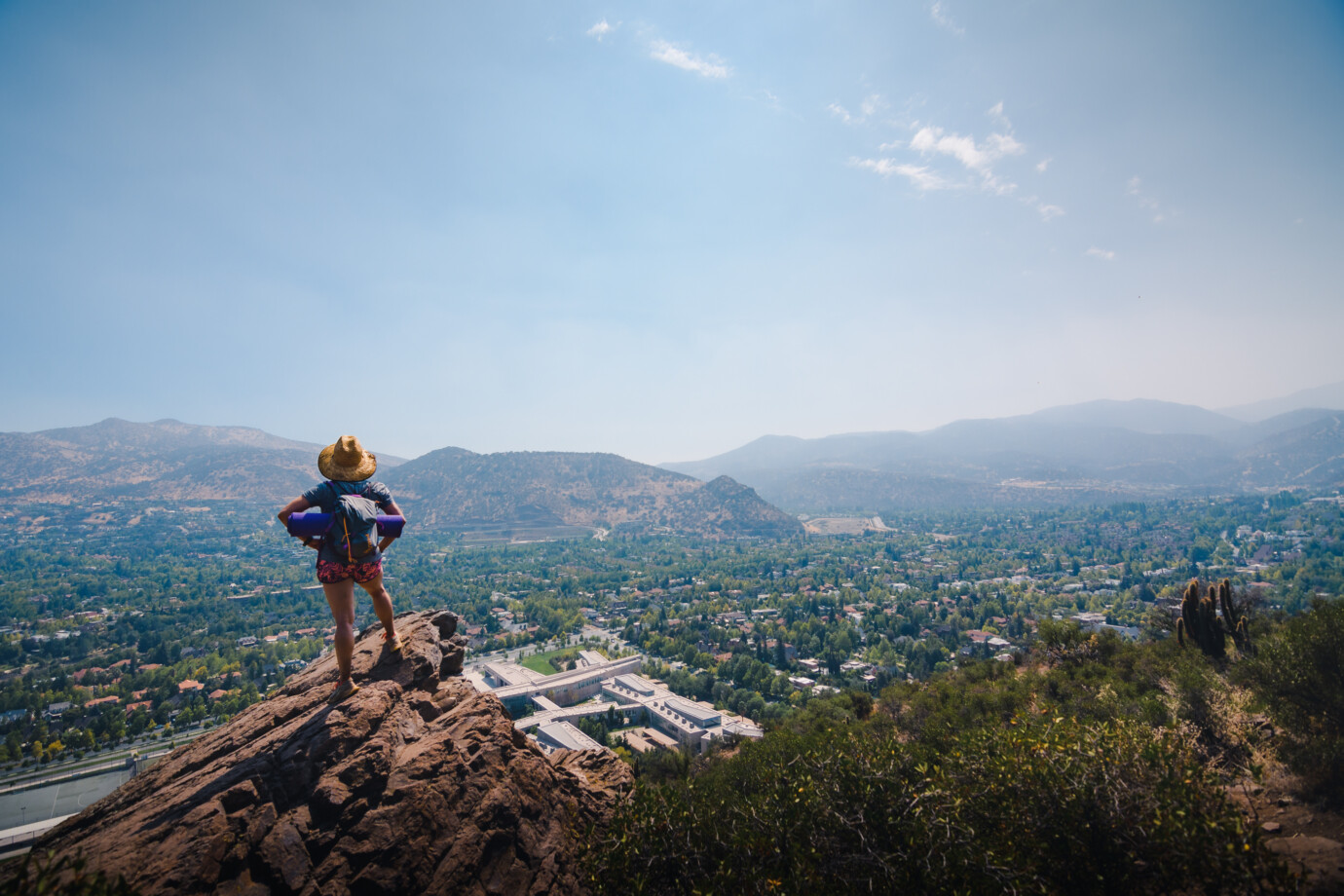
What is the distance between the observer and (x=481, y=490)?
17662cm

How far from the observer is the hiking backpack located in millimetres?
5883

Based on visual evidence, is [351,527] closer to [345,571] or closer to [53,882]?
[345,571]

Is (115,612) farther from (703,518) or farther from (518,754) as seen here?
(703,518)

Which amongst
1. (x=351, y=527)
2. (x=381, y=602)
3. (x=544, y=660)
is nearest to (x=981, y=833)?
(x=381, y=602)

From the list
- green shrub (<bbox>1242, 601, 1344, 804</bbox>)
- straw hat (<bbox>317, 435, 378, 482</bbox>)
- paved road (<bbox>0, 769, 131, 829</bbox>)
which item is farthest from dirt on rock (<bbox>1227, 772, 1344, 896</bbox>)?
paved road (<bbox>0, 769, 131, 829</bbox>)

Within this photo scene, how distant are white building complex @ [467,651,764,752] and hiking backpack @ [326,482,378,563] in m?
25.0

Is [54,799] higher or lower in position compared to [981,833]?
lower

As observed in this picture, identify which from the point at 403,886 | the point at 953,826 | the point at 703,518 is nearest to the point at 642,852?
the point at 403,886

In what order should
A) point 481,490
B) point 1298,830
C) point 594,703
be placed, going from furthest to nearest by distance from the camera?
point 481,490 < point 594,703 < point 1298,830

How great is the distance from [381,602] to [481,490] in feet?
593

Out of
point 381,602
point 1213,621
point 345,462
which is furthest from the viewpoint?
point 1213,621

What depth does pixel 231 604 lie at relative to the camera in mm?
70312

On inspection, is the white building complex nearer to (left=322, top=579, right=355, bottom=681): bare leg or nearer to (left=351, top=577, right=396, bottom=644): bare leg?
(left=351, top=577, right=396, bottom=644): bare leg

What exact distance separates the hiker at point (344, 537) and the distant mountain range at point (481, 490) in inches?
5756
